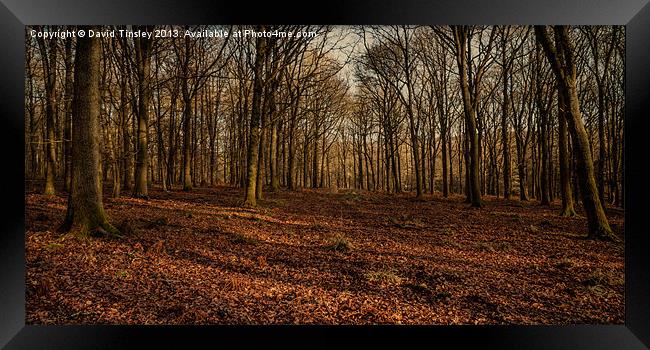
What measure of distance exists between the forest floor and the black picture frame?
15cm

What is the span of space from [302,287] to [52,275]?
9.71ft

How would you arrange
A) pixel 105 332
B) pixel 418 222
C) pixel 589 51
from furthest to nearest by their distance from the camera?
1. pixel 589 51
2. pixel 418 222
3. pixel 105 332

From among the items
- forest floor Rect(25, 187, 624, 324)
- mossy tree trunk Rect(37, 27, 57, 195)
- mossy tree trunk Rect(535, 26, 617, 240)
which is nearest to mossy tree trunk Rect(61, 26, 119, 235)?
forest floor Rect(25, 187, 624, 324)

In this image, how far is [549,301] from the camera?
149 inches

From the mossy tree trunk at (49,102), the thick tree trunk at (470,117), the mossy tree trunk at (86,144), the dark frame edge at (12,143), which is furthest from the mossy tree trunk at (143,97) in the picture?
the thick tree trunk at (470,117)

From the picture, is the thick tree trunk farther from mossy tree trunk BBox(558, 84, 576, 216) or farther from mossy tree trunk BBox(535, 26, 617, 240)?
mossy tree trunk BBox(535, 26, 617, 240)

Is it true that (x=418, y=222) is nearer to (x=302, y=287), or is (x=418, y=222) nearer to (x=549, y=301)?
(x=549, y=301)

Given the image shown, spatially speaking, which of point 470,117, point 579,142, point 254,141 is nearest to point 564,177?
point 579,142

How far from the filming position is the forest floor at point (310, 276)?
11.1 feet

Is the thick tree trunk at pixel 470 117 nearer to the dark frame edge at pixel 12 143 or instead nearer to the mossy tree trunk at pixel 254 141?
the mossy tree trunk at pixel 254 141
